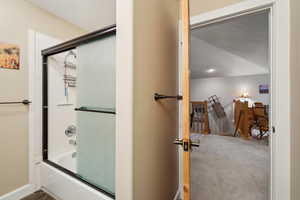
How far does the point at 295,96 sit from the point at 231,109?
17.4ft

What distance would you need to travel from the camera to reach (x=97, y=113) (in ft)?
4.03

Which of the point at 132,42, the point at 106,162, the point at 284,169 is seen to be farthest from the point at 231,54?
the point at 106,162

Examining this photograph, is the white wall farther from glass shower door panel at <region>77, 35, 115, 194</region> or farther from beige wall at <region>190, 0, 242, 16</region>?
glass shower door panel at <region>77, 35, 115, 194</region>

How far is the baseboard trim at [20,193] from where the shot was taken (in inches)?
55.3

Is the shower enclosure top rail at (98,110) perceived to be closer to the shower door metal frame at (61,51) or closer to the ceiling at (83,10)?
the shower door metal frame at (61,51)

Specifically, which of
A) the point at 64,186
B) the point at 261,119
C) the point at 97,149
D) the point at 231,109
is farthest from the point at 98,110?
the point at 231,109

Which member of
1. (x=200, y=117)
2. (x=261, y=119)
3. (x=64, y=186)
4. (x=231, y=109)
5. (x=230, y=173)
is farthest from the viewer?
(x=231, y=109)

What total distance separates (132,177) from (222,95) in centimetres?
618

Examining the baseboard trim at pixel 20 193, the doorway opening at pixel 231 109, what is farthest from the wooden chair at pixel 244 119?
the baseboard trim at pixel 20 193

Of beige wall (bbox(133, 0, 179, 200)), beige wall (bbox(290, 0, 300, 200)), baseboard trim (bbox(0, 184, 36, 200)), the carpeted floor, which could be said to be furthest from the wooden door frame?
baseboard trim (bbox(0, 184, 36, 200))

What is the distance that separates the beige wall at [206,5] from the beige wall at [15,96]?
6.41ft

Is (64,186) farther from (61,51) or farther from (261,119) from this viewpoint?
(261,119)

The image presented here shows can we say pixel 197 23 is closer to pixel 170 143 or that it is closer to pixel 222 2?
pixel 222 2

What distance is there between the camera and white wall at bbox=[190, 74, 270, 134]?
17.5ft
